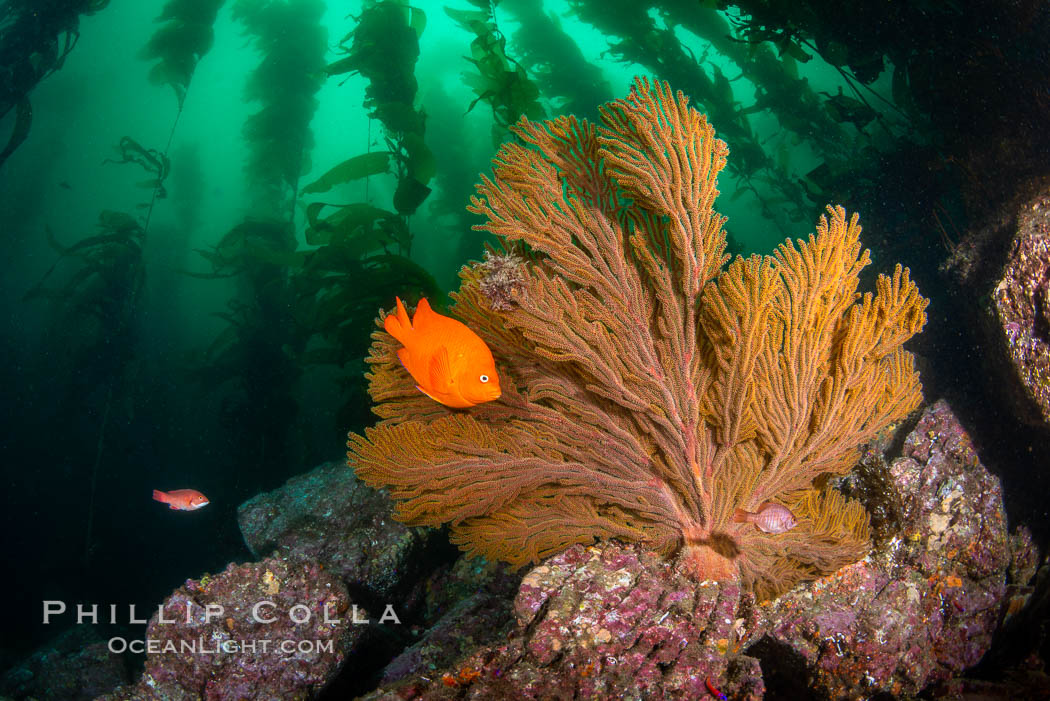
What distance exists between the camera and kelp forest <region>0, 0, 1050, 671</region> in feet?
14.9

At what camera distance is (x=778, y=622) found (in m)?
2.43

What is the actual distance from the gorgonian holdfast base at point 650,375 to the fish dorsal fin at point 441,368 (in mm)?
469

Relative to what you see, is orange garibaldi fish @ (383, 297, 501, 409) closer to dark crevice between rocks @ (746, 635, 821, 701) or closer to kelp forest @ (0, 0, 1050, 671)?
kelp forest @ (0, 0, 1050, 671)

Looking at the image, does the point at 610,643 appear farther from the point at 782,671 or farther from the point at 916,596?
the point at 916,596

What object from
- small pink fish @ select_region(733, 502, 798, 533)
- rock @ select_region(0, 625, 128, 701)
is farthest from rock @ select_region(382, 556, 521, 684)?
rock @ select_region(0, 625, 128, 701)

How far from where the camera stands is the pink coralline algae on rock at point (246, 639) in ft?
9.04

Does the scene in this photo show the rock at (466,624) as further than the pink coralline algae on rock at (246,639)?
No

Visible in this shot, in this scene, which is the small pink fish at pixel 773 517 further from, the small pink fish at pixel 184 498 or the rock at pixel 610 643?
the small pink fish at pixel 184 498

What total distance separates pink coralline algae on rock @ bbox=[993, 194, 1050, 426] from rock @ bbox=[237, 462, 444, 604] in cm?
466

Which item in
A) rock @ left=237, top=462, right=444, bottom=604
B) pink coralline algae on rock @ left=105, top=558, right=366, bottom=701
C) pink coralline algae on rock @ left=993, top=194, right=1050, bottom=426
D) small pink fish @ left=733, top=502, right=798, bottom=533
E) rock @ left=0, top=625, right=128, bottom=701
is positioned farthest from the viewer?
rock @ left=0, top=625, right=128, bottom=701

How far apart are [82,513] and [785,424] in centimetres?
1658

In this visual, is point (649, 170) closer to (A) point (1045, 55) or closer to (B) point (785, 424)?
(B) point (785, 424)

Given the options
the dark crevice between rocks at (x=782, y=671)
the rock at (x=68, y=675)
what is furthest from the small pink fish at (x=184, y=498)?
the dark crevice between rocks at (x=782, y=671)

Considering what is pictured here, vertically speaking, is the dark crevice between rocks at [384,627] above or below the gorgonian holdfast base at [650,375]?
below
